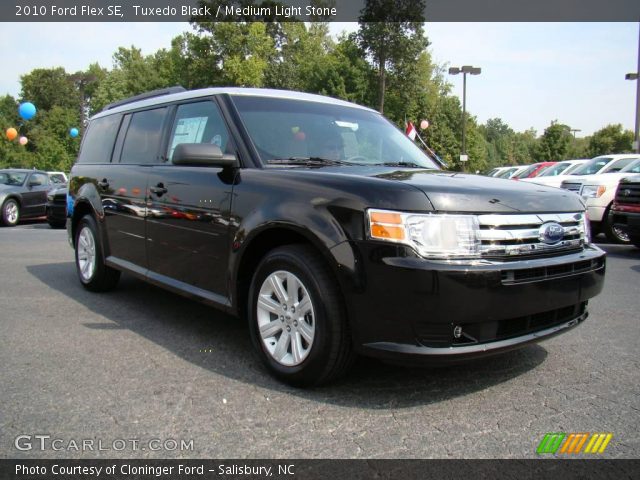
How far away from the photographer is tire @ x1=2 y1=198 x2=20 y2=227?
1509cm

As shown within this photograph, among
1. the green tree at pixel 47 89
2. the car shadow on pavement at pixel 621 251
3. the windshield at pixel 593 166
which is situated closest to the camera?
the car shadow on pavement at pixel 621 251

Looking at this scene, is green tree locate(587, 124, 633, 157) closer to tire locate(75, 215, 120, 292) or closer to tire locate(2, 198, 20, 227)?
tire locate(2, 198, 20, 227)

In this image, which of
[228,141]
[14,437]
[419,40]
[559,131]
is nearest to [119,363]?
[14,437]

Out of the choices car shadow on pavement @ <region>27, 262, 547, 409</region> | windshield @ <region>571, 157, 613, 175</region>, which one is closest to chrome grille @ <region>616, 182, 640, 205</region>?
windshield @ <region>571, 157, 613, 175</region>

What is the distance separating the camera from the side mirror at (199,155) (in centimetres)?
340

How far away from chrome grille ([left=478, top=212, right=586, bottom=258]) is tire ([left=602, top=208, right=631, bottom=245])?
8.01 m

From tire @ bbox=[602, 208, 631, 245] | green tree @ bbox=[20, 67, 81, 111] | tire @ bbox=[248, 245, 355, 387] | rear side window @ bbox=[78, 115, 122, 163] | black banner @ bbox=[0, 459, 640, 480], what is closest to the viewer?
black banner @ bbox=[0, 459, 640, 480]

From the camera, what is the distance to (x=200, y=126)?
4.10 m

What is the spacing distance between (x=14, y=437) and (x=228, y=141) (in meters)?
2.16

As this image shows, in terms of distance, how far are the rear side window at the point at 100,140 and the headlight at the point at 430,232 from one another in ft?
11.8

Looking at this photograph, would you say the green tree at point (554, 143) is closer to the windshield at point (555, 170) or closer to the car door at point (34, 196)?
the windshield at point (555, 170)

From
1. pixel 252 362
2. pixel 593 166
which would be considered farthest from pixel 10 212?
pixel 593 166

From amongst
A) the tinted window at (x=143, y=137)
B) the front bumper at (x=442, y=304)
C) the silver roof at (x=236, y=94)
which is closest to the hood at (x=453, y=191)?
the front bumper at (x=442, y=304)

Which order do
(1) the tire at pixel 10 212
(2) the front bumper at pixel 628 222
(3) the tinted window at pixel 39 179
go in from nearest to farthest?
(2) the front bumper at pixel 628 222 → (1) the tire at pixel 10 212 → (3) the tinted window at pixel 39 179
